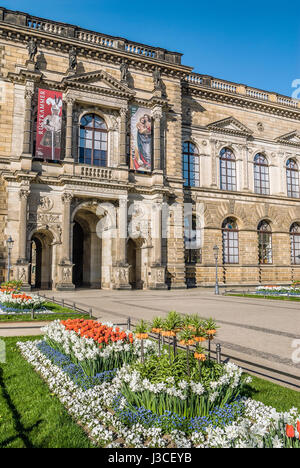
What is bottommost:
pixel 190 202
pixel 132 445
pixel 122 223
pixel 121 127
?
pixel 132 445

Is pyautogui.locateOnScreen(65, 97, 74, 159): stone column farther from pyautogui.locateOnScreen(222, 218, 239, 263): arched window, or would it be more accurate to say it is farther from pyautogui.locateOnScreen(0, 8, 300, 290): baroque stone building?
pyautogui.locateOnScreen(222, 218, 239, 263): arched window

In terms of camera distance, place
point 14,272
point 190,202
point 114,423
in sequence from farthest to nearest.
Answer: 1. point 190,202
2. point 14,272
3. point 114,423

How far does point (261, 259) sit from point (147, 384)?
2937 cm

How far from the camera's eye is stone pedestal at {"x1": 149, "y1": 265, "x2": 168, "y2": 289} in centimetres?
2500

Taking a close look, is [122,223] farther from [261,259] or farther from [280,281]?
[280,281]

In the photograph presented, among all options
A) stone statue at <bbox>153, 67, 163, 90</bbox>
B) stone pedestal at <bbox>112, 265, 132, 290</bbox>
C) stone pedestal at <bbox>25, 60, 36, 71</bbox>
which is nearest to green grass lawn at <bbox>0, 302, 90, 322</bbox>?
stone pedestal at <bbox>112, 265, 132, 290</bbox>

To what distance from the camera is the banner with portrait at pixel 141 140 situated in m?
26.0

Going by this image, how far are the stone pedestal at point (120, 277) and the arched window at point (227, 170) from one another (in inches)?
498

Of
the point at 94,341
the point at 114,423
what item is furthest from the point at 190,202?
the point at 114,423

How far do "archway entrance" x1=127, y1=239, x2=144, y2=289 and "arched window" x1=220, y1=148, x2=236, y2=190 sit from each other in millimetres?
9624

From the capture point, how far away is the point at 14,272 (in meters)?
21.2

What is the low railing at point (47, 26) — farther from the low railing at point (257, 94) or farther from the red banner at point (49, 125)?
the low railing at point (257, 94)

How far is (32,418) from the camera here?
14.1 ft

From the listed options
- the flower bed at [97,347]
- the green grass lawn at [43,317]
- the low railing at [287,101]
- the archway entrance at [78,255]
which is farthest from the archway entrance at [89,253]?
the low railing at [287,101]
